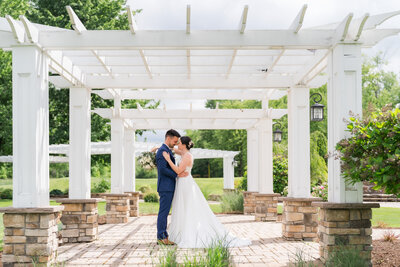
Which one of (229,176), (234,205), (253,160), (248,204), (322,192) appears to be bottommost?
(234,205)

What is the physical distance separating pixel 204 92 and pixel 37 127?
647cm

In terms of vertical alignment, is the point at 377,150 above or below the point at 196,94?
below

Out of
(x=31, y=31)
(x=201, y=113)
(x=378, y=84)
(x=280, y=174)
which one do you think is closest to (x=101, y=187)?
(x=280, y=174)

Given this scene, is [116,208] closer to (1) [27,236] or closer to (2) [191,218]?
(2) [191,218]

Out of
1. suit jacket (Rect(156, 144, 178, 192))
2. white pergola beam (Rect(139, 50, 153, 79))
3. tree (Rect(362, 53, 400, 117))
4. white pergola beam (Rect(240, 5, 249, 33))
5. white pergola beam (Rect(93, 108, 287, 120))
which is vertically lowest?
suit jacket (Rect(156, 144, 178, 192))

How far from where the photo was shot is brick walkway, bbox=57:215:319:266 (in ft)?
22.0

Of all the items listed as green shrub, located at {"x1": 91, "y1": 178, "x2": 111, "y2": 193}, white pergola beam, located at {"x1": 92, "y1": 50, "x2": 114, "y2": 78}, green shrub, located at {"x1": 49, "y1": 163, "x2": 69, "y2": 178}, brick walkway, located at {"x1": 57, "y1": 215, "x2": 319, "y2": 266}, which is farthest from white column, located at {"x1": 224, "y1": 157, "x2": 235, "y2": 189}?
white pergola beam, located at {"x1": 92, "y1": 50, "x2": 114, "y2": 78}

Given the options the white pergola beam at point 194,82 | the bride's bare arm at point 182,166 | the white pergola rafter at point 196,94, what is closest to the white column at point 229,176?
the white pergola rafter at point 196,94

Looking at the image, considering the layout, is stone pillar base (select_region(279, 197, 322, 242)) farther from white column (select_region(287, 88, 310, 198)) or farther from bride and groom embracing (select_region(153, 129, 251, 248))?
bride and groom embracing (select_region(153, 129, 251, 248))

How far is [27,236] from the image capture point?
6.25 meters

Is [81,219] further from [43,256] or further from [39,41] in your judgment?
[39,41]

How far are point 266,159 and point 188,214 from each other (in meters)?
5.56

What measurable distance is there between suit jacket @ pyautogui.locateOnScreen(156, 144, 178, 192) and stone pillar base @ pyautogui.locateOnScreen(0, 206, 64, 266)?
2322 mm

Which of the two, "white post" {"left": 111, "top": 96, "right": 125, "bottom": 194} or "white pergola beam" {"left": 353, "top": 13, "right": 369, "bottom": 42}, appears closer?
"white pergola beam" {"left": 353, "top": 13, "right": 369, "bottom": 42}
